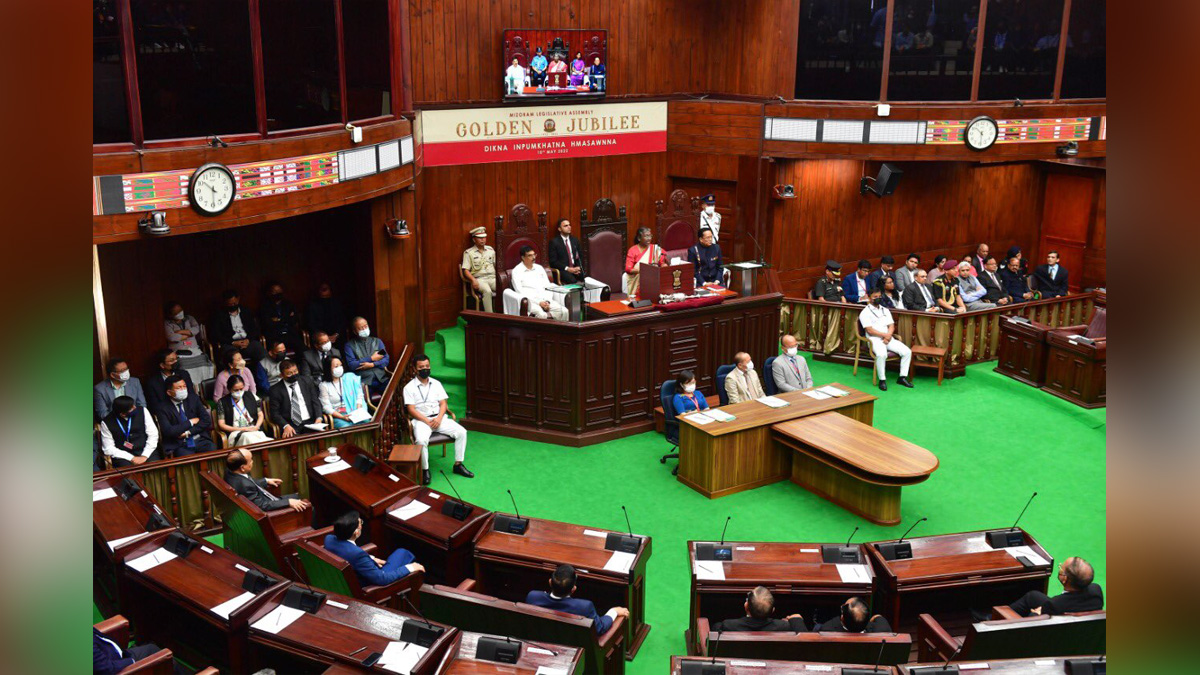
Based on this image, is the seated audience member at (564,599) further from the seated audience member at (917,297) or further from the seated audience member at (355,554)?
the seated audience member at (917,297)

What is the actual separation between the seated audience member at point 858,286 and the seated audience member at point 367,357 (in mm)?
6506

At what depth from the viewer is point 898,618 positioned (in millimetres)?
7055

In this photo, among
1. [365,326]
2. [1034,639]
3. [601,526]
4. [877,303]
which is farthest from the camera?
[877,303]

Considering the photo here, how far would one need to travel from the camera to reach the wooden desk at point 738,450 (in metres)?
9.57

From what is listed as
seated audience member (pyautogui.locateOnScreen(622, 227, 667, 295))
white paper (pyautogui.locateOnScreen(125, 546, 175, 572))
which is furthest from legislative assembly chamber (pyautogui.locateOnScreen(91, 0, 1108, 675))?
seated audience member (pyautogui.locateOnScreen(622, 227, 667, 295))

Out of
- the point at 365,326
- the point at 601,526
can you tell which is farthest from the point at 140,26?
the point at 601,526

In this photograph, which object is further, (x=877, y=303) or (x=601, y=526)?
(x=877, y=303)

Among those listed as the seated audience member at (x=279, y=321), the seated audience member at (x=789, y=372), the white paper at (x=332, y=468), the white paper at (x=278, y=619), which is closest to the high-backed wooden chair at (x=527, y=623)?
the white paper at (x=278, y=619)

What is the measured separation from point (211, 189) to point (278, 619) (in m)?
4.00

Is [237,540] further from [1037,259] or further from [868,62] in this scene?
[1037,259]

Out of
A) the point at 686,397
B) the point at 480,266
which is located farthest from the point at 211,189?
the point at 480,266

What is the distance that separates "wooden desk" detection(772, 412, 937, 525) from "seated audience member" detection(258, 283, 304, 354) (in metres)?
5.47

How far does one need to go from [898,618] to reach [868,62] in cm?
914

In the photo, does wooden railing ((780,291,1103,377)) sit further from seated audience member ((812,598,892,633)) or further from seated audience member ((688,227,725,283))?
seated audience member ((812,598,892,633))
